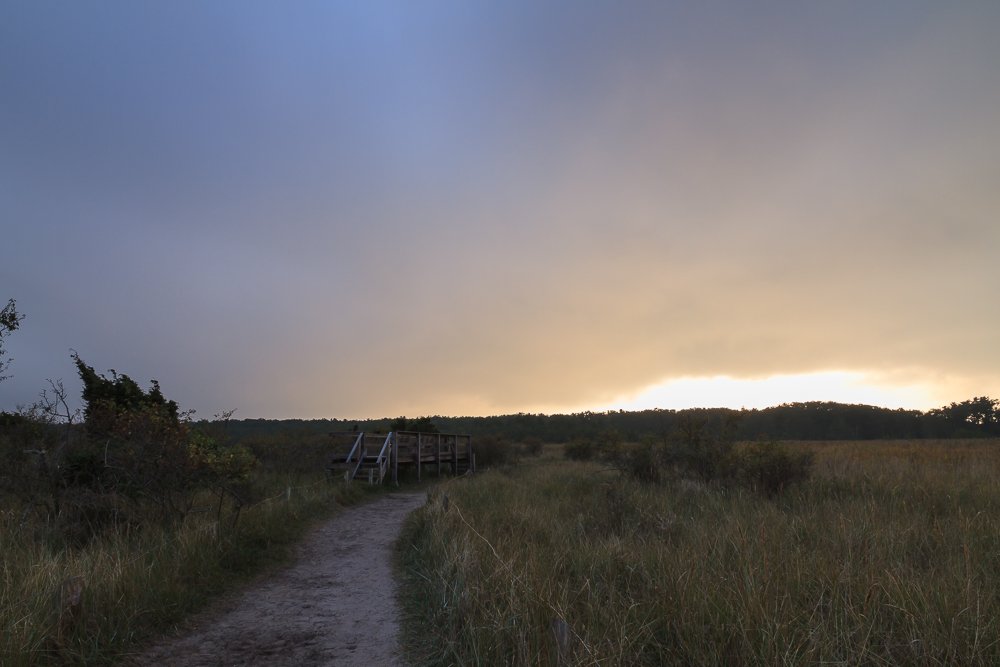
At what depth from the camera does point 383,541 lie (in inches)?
365

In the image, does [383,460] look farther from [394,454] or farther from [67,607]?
[67,607]

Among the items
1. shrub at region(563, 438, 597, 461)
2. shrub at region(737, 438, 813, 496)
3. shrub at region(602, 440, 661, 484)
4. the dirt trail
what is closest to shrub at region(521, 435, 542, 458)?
shrub at region(563, 438, 597, 461)

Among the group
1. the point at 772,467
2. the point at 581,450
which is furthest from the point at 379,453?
the point at 581,450

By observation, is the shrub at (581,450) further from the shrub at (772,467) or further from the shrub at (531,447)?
the shrub at (772,467)

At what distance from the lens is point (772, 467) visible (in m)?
10.5

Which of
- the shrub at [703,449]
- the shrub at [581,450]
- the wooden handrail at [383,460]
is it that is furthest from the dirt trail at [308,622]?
the shrub at [581,450]

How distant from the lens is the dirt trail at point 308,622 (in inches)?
172

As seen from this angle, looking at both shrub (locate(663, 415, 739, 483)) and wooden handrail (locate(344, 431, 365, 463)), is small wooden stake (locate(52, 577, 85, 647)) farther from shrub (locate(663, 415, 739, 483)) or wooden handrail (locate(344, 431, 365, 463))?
wooden handrail (locate(344, 431, 365, 463))

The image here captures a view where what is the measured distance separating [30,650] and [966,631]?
6.73m

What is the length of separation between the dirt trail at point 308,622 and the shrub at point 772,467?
7.77 metres

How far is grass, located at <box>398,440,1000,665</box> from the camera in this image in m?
3.26

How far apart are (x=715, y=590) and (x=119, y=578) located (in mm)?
5763

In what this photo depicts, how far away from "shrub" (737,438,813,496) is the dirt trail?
7.77m

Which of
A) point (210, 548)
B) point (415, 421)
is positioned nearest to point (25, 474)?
point (210, 548)
